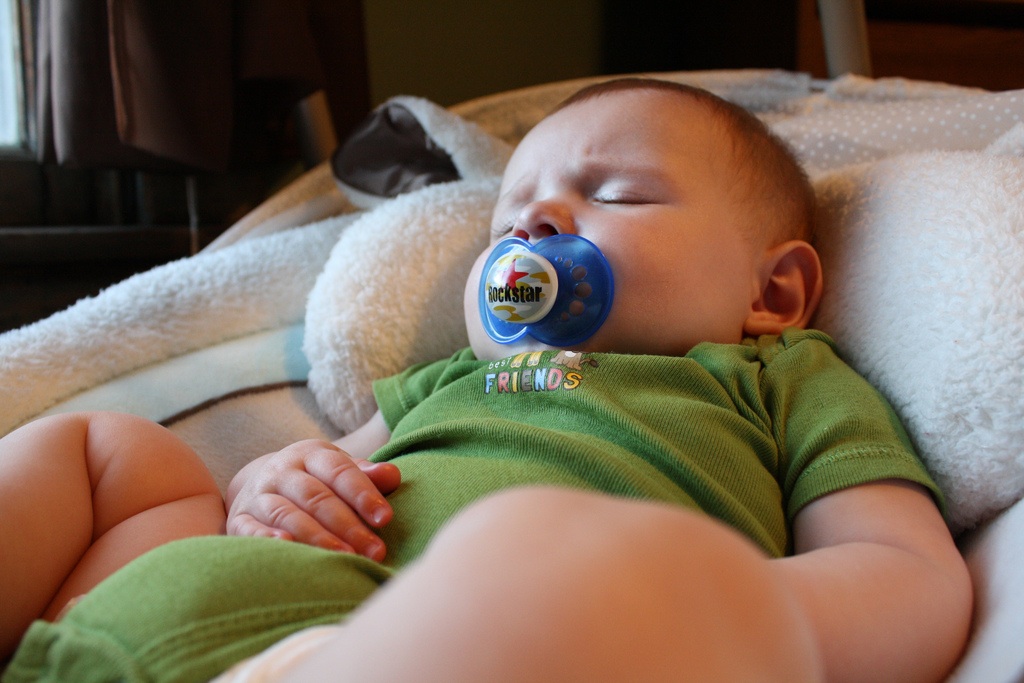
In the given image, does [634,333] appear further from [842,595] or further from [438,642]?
[438,642]

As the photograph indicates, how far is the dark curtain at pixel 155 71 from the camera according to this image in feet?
3.70

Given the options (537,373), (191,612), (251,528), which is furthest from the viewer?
(537,373)

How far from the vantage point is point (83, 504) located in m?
0.61

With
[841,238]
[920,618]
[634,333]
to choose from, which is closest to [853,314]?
[841,238]

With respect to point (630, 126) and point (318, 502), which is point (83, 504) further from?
point (630, 126)

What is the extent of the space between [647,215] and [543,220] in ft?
0.31

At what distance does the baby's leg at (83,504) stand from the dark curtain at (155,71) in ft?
2.01

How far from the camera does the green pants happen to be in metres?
0.40

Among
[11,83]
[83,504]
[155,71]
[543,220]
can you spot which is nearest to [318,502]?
[83,504]

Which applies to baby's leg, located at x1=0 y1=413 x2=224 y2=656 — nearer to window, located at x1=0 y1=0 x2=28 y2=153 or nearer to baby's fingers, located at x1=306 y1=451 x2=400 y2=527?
baby's fingers, located at x1=306 y1=451 x2=400 y2=527

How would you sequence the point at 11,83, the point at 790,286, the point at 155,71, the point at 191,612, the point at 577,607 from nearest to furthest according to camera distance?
the point at 577,607 < the point at 191,612 < the point at 790,286 < the point at 155,71 < the point at 11,83

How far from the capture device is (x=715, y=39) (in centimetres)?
194

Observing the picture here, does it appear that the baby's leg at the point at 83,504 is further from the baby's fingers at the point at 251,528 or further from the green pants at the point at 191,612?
the green pants at the point at 191,612

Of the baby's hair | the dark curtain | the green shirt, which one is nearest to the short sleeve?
the green shirt
